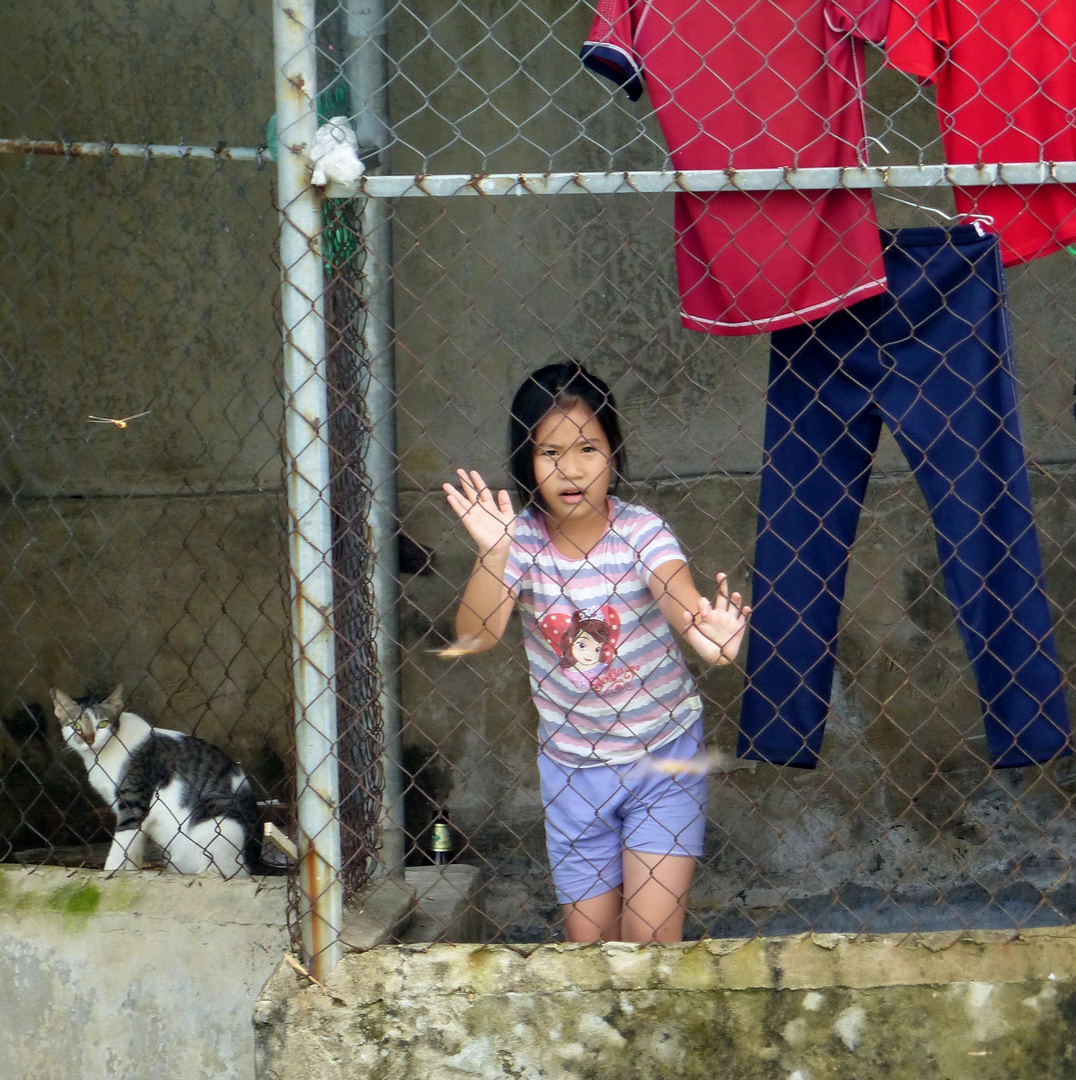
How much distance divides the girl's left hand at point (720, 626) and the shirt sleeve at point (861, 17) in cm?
111

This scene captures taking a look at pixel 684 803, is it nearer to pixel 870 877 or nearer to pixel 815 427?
pixel 815 427

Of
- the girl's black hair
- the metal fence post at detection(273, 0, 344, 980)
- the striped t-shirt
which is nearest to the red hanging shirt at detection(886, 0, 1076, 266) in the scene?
the girl's black hair

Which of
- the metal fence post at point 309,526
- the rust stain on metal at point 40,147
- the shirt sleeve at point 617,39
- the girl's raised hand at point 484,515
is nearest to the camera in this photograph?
the metal fence post at point 309,526

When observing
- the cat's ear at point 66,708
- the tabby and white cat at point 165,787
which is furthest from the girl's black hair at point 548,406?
the cat's ear at point 66,708

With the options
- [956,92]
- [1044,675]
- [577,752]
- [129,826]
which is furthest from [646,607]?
[129,826]

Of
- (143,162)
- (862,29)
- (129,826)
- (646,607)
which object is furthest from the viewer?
(143,162)

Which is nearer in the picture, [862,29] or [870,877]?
[862,29]

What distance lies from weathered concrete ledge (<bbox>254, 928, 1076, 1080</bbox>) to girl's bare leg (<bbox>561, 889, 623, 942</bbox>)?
272 mm

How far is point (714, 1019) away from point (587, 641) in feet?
2.52

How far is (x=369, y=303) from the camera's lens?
2723 mm

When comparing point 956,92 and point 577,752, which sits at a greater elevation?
point 956,92

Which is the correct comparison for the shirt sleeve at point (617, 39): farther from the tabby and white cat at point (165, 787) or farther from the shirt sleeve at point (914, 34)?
the tabby and white cat at point (165, 787)

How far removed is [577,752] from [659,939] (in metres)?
0.41

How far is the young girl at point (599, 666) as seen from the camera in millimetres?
2568
